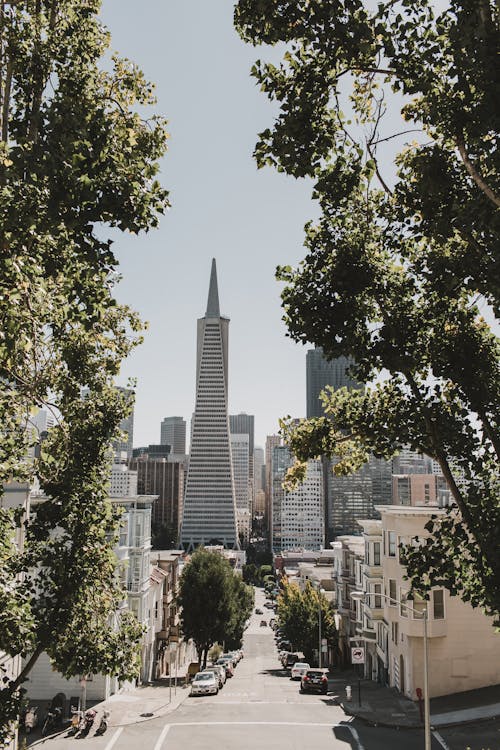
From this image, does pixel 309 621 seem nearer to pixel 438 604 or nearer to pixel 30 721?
pixel 438 604

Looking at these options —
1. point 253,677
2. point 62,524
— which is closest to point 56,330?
point 62,524

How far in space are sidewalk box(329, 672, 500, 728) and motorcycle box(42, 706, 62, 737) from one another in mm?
13827

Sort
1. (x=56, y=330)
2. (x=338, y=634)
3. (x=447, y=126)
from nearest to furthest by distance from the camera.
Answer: (x=447, y=126)
(x=56, y=330)
(x=338, y=634)

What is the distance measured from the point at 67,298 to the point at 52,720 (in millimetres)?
29179

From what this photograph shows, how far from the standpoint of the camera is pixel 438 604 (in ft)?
124

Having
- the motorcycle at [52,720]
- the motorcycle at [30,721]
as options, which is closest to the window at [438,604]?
the motorcycle at [52,720]

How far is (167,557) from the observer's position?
72.8 m

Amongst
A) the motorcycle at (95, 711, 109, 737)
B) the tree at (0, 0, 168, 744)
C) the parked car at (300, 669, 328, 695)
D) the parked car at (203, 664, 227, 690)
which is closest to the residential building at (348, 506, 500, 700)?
the parked car at (300, 669, 328, 695)

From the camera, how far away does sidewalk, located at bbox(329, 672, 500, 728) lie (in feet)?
102

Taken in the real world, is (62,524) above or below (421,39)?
below

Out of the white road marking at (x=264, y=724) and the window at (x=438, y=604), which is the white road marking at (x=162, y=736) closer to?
the white road marking at (x=264, y=724)

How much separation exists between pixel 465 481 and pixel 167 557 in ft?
218

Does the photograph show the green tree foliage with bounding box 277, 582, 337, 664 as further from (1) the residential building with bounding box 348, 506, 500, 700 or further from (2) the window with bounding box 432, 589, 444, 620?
(2) the window with bounding box 432, 589, 444, 620

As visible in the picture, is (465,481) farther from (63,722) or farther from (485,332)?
(63,722)
